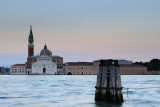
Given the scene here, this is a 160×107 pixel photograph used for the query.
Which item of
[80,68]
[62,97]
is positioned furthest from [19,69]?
[62,97]

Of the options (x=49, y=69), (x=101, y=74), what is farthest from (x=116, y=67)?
(x=49, y=69)

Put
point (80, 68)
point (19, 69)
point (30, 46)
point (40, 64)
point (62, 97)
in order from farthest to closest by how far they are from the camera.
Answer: point (19, 69) → point (30, 46) → point (80, 68) → point (40, 64) → point (62, 97)

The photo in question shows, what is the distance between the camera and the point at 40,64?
130 metres

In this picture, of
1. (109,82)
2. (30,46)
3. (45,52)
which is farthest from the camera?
(30,46)

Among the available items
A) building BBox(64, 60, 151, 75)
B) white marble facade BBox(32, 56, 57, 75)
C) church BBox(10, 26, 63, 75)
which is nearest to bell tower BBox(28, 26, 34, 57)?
church BBox(10, 26, 63, 75)

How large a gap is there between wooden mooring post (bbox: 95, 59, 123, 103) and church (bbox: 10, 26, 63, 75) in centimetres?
11582

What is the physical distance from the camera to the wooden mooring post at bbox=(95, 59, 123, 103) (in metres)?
12.7

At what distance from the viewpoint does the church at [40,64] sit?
129 metres

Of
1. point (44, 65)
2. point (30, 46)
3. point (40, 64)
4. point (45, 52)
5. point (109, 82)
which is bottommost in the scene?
point (109, 82)

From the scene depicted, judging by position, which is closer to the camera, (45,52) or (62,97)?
(62,97)

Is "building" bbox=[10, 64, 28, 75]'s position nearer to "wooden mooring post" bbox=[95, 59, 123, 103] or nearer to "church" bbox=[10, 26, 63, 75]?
"church" bbox=[10, 26, 63, 75]

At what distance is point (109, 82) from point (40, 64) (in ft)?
387

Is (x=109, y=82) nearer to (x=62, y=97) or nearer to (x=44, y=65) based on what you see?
(x=62, y=97)

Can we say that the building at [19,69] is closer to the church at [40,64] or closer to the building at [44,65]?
the church at [40,64]
